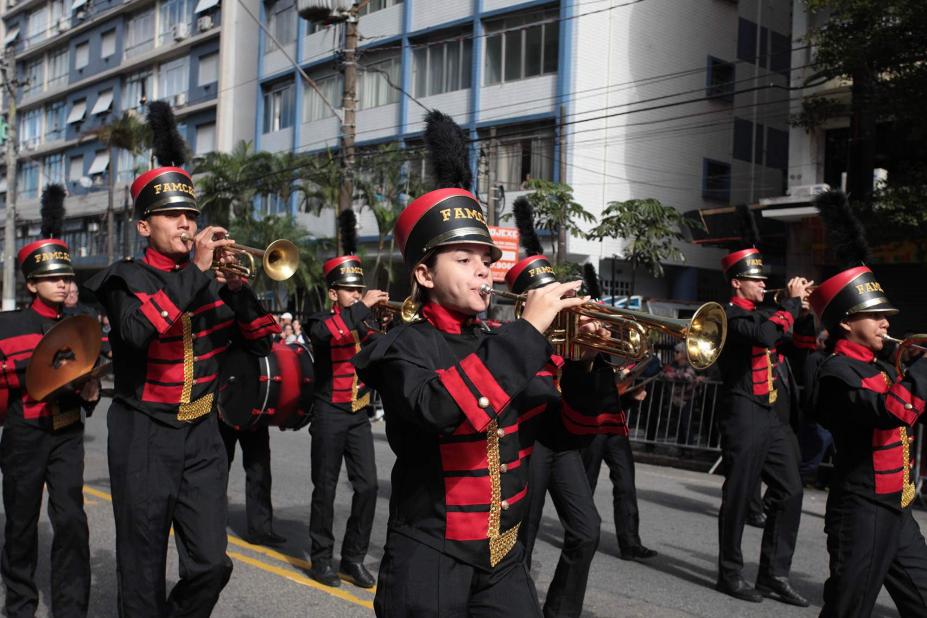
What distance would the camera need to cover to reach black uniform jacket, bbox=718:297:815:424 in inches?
270

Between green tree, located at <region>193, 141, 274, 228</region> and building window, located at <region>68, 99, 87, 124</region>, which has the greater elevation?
building window, located at <region>68, 99, 87, 124</region>

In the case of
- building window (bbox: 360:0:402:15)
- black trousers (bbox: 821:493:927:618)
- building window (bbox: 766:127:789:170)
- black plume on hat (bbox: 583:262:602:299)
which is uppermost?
building window (bbox: 360:0:402:15)

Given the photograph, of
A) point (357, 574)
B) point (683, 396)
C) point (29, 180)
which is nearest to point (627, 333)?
point (357, 574)

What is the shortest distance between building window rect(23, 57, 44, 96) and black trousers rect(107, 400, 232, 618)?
56574 mm

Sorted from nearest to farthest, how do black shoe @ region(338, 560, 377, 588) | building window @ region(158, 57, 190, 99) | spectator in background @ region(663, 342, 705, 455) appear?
black shoe @ region(338, 560, 377, 588)
spectator in background @ region(663, 342, 705, 455)
building window @ region(158, 57, 190, 99)

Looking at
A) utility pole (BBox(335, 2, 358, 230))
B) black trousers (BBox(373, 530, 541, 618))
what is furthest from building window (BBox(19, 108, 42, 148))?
black trousers (BBox(373, 530, 541, 618))

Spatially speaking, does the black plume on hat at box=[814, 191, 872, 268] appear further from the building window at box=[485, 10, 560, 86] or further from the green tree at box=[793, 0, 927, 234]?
the building window at box=[485, 10, 560, 86]

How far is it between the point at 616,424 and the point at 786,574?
152 inches

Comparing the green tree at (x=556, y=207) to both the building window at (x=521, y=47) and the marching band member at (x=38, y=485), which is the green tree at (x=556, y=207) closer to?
the building window at (x=521, y=47)

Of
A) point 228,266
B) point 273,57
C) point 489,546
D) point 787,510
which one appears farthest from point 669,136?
point 489,546

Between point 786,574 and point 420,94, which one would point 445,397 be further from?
point 420,94

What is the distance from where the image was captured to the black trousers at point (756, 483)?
693cm

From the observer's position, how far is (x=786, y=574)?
22.8 ft

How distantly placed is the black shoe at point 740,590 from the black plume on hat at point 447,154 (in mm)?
3514
